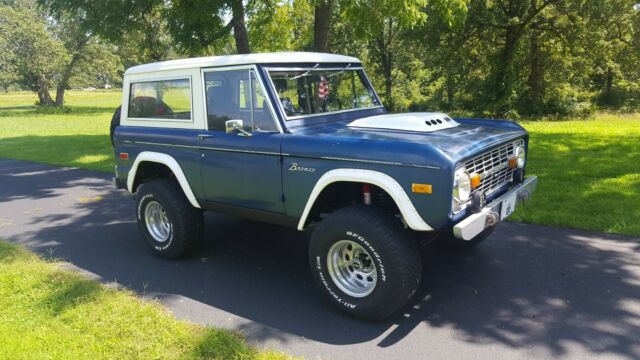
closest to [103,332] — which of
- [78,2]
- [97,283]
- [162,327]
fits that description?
[162,327]

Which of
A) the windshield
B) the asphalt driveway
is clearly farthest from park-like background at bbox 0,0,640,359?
the windshield

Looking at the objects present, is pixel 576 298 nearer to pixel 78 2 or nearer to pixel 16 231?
pixel 16 231

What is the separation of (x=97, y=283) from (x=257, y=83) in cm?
232

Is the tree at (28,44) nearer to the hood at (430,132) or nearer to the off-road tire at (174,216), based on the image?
the off-road tire at (174,216)

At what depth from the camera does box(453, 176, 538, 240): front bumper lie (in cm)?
321

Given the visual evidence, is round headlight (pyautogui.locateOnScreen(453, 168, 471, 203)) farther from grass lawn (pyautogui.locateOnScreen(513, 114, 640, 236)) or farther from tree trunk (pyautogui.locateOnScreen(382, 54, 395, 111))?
tree trunk (pyautogui.locateOnScreen(382, 54, 395, 111))

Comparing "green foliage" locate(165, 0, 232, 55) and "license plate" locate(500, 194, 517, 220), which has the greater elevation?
"green foliage" locate(165, 0, 232, 55)

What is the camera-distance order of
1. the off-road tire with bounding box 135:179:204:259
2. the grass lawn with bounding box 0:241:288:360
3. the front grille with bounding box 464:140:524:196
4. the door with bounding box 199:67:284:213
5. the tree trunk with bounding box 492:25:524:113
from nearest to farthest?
1. the grass lawn with bounding box 0:241:288:360
2. the front grille with bounding box 464:140:524:196
3. the door with bounding box 199:67:284:213
4. the off-road tire with bounding box 135:179:204:259
5. the tree trunk with bounding box 492:25:524:113

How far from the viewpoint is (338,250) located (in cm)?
374

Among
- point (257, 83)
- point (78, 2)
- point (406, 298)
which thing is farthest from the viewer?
point (78, 2)

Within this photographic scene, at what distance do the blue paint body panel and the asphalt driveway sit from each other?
0.74 metres

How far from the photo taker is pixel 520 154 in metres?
4.35

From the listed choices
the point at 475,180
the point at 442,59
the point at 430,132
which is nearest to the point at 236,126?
the point at 430,132

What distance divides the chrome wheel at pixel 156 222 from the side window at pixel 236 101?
1.28 m
